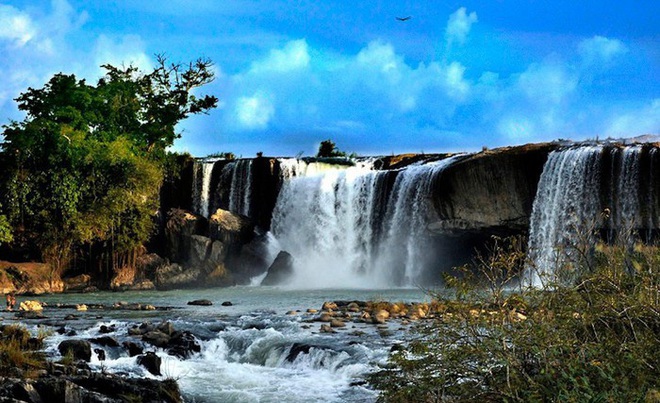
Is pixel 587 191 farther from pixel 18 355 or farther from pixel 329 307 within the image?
pixel 18 355

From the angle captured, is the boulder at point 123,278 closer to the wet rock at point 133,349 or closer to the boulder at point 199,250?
the boulder at point 199,250

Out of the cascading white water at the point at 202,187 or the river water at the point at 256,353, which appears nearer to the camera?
the river water at the point at 256,353

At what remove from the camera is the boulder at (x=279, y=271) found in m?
38.8

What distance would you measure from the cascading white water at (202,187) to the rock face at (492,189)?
15.1 metres

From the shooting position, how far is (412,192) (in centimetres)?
3744

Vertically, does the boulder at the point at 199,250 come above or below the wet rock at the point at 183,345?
above

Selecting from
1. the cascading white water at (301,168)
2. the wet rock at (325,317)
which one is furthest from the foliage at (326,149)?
the wet rock at (325,317)

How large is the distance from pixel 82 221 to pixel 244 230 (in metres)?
8.31

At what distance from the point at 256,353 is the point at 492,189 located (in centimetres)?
1995

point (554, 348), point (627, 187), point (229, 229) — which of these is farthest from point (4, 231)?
point (554, 348)

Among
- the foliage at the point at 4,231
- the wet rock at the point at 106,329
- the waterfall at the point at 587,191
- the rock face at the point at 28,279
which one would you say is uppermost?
the waterfall at the point at 587,191

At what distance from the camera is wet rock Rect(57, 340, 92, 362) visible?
15023mm

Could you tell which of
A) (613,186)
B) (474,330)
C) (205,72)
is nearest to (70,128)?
(205,72)

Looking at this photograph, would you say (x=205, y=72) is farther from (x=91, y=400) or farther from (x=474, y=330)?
(x=474, y=330)
